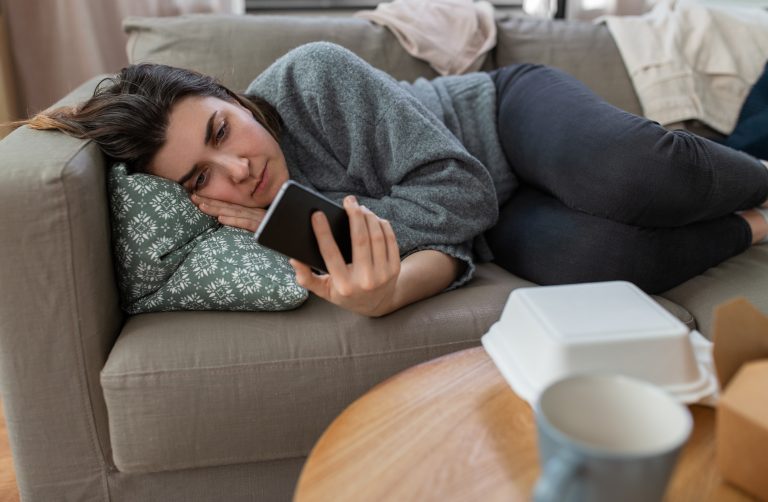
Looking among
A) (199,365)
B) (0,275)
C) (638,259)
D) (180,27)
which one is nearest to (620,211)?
(638,259)

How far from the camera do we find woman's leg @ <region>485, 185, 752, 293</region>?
3.91 ft

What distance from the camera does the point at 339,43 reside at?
1.66m

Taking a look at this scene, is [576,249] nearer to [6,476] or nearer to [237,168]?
[237,168]

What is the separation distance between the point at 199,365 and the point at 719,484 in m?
0.67

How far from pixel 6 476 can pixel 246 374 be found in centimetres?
64

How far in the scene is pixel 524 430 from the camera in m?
0.68

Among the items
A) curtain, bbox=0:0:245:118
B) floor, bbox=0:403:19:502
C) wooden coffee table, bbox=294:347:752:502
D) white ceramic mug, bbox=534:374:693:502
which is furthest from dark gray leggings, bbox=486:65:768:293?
curtain, bbox=0:0:245:118

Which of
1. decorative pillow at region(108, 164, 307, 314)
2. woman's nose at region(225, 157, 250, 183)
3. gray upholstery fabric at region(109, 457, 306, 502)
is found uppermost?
woman's nose at region(225, 157, 250, 183)

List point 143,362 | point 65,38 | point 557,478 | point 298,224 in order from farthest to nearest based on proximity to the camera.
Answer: point 65,38
point 143,362
point 298,224
point 557,478

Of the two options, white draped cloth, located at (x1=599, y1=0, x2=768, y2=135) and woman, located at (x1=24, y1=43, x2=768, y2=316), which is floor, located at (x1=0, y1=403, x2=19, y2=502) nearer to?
Result: woman, located at (x1=24, y1=43, x2=768, y2=316)

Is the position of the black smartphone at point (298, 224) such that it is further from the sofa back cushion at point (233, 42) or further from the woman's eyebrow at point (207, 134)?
the sofa back cushion at point (233, 42)

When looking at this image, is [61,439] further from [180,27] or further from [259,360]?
[180,27]

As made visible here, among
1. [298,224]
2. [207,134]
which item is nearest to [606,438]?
[298,224]

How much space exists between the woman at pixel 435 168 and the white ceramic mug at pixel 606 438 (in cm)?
49
